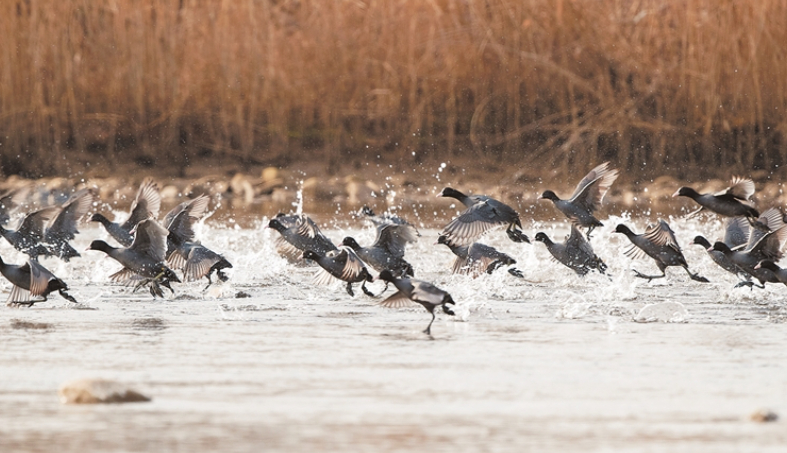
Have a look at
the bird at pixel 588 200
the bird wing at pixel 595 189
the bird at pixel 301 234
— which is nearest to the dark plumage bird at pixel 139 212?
the bird at pixel 301 234

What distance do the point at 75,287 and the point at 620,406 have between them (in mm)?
6128

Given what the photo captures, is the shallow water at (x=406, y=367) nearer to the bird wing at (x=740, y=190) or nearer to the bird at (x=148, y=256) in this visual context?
the bird at (x=148, y=256)

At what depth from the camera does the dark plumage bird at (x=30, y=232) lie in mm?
11891

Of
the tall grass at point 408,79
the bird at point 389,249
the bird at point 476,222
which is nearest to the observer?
the bird at point 389,249

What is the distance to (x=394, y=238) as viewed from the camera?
36.4 feet

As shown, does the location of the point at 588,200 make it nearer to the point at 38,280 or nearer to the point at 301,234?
the point at 301,234

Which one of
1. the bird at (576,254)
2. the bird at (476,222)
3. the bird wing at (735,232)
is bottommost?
the bird at (576,254)

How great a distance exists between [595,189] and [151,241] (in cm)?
382

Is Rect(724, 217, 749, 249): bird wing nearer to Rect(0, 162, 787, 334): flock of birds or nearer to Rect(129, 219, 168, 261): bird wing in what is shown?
Rect(0, 162, 787, 334): flock of birds

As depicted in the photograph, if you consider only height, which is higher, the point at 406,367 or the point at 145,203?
the point at 145,203

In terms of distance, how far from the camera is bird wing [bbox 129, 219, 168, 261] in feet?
35.0

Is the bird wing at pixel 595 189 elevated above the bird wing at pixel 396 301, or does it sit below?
above

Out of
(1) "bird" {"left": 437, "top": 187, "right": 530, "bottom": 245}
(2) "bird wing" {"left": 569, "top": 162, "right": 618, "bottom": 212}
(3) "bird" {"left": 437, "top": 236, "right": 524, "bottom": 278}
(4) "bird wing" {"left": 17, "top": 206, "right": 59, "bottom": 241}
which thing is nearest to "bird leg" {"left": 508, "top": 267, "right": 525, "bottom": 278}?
(3) "bird" {"left": 437, "top": 236, "right": 524, "bottom": 278}

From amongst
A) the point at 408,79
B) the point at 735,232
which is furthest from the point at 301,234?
the point at 408,79
